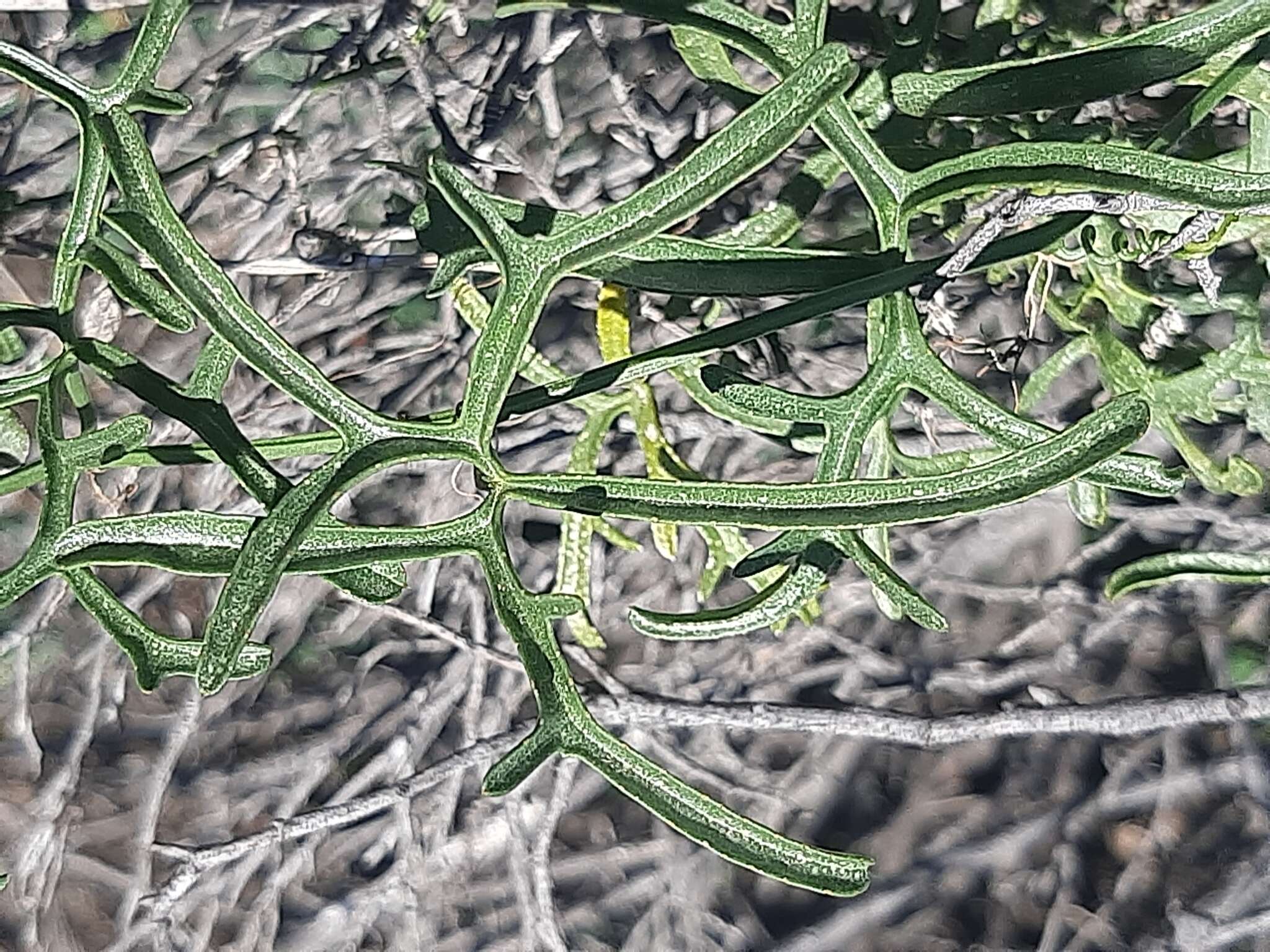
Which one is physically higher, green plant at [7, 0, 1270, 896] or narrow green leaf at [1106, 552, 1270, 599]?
green plant at [7, 0, 1270, 896]

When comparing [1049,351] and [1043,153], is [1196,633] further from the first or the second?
[1043,153]

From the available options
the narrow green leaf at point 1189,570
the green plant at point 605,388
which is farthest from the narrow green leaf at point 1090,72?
the narrow green leaf at point 1189,570

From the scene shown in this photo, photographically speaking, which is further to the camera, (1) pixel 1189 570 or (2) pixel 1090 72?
(1) pixel 1189 570

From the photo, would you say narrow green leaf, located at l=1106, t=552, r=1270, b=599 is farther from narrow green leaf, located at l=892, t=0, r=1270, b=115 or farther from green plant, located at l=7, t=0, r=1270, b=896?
narrow green leaf, located at l=892, t=0, r=1270, b=115

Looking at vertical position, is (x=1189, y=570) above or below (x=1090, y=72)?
below

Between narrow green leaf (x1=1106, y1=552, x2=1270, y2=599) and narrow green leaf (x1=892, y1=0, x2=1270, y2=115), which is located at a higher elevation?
narrow green leaf (x1=892, y1=0, x2=1270, y2=115)

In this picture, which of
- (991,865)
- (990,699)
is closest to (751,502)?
(990,699)

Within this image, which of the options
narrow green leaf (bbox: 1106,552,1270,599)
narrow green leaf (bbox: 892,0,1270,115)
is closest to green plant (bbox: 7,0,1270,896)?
narrow green leaf (bbox: 892,0,1270,115)

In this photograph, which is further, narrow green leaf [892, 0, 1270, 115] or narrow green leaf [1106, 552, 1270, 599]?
narrow green leaf [1106, 552, 1270, 599]
